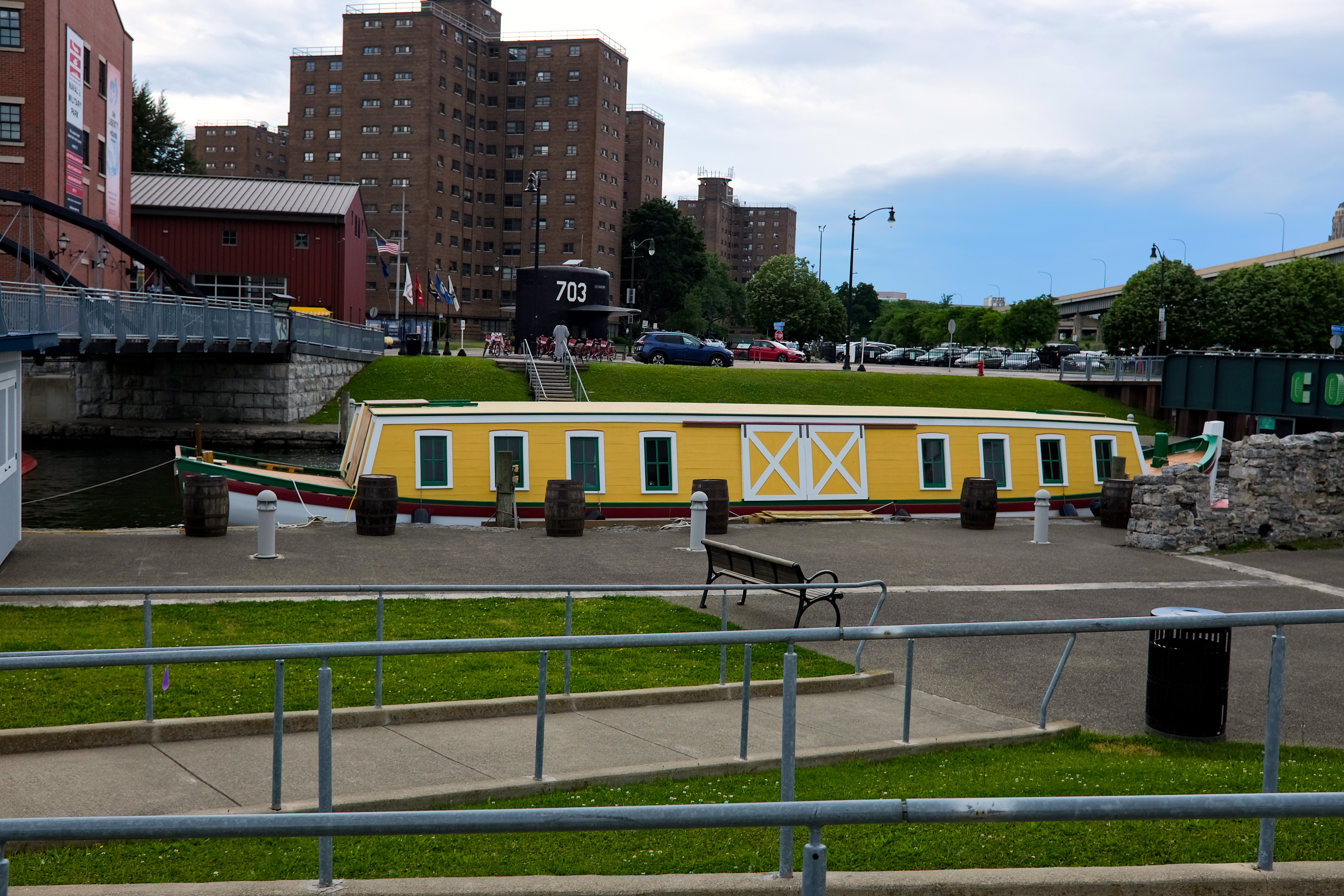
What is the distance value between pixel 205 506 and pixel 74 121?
121 ft

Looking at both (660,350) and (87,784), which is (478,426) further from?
(660,350)

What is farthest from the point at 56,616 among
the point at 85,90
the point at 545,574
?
the point at 85,90

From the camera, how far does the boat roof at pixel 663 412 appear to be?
2247 centimetres

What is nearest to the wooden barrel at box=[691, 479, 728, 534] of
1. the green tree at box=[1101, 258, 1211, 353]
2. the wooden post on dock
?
the wooden post on dock

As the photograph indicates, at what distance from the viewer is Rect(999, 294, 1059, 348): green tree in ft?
377

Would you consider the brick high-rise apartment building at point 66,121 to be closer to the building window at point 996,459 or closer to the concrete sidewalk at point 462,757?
the building window at point 996,459

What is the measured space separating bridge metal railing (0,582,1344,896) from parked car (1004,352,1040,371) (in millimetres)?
73345

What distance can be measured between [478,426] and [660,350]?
3788 cm

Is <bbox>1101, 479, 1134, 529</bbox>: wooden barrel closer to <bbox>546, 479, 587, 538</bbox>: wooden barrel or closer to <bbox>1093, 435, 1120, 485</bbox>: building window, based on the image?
<bbox>1093, 435, 1120, 485</bbox>: building window

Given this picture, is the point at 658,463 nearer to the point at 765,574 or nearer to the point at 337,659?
the point at 765,574

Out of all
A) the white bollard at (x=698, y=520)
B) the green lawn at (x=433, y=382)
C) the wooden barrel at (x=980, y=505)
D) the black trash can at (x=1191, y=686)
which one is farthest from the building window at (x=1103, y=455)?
the green lawn at (x=433, y=382)

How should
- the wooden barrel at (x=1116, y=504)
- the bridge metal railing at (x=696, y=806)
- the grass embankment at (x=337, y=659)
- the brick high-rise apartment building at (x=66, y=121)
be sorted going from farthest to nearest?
the brick high-rise apartment building at (x=66, y=121), the wooden barrel at (x=1116, y=504), the grass embankment at (x=337, y=659), the bridge metal railing at (x=696, y=806)

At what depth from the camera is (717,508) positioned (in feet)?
71.3

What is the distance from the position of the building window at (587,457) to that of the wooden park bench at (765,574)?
7.57 meters
